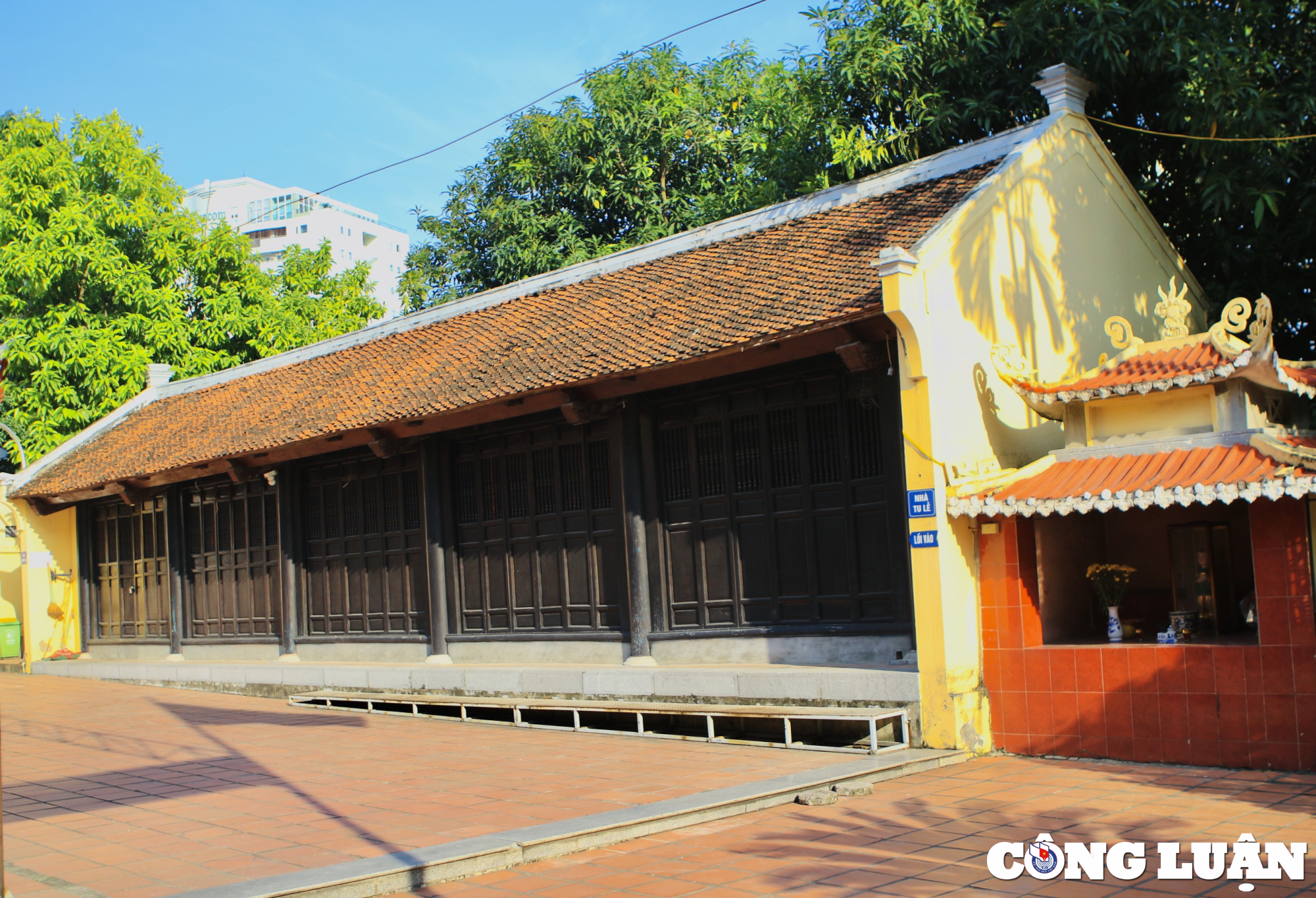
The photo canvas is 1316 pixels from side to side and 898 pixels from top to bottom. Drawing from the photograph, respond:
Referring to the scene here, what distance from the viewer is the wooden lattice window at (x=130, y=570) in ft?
66.8

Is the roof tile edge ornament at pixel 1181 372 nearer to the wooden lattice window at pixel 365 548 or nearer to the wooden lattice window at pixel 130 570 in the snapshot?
the wooden lattice window at pixel 365 548

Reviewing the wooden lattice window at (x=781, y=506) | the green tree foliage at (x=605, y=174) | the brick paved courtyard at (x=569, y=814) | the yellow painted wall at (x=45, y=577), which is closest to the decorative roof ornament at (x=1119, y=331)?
the wooden lattice window at (x=781, y=506)

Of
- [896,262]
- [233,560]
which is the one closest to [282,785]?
[896,262]

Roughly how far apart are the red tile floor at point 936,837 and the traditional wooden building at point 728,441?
68.4 inches

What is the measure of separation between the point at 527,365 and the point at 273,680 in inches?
263

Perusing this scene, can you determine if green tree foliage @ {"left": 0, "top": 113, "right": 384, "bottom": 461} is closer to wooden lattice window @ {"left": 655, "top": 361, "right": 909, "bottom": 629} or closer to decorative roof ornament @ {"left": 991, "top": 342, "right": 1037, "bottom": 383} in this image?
wooden lattice window @ {"left": 655, "top": 361, "right": 909, "bottom": 629}

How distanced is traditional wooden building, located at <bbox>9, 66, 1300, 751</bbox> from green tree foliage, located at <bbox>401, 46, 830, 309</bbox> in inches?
350

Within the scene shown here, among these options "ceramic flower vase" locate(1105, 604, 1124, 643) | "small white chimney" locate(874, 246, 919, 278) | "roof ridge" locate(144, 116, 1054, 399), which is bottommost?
"ceramic flower vase" locate(1105, 604, 1124, 643)

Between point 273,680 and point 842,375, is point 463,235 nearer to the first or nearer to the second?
point 273,680

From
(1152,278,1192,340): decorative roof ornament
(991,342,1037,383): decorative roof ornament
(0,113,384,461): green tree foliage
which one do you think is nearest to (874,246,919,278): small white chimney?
(991,342,1037,383): decorative roof ornament

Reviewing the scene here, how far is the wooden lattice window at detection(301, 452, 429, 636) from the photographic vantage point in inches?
629

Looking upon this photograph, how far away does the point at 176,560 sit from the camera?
19672 millimetres

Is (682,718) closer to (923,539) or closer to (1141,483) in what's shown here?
(923,539)

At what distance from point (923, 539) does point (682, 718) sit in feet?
11.2
